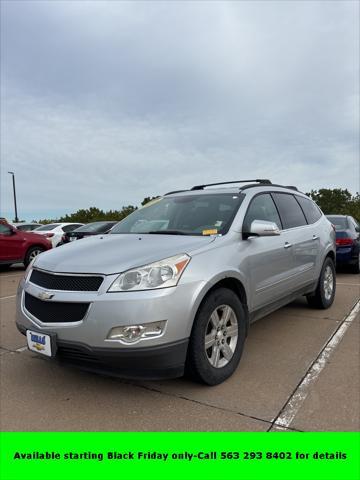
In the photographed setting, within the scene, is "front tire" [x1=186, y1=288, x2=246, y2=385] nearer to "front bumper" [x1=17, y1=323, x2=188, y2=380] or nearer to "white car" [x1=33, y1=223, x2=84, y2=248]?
"front bumper" [x1=17, y1=323, x2=188, y2=380]

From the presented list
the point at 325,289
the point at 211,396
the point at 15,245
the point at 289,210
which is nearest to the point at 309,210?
the point at 289,210

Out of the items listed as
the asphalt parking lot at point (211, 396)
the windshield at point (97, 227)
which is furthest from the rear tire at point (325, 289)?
the windshield at point (97, 227)

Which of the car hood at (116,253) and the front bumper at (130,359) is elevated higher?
the car hood at (116,253)

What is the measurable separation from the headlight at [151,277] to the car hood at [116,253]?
51mm

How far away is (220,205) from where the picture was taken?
3.79 metres

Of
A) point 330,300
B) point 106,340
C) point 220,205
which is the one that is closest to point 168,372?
point 106,340

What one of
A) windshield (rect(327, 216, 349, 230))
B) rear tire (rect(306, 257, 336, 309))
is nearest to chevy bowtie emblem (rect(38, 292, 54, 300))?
rear tire (rect(306, 257, 336, 309))

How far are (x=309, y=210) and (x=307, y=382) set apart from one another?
278cm

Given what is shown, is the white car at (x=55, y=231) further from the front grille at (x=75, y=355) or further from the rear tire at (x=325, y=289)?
the front grille at (x=75, y=355)

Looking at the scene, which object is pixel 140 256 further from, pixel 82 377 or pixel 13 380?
pixel 13 380

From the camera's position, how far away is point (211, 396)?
290cm

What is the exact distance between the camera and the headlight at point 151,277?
8.57ft

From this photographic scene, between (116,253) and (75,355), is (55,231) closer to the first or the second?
(116,253)

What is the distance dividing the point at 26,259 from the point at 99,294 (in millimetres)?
8715
